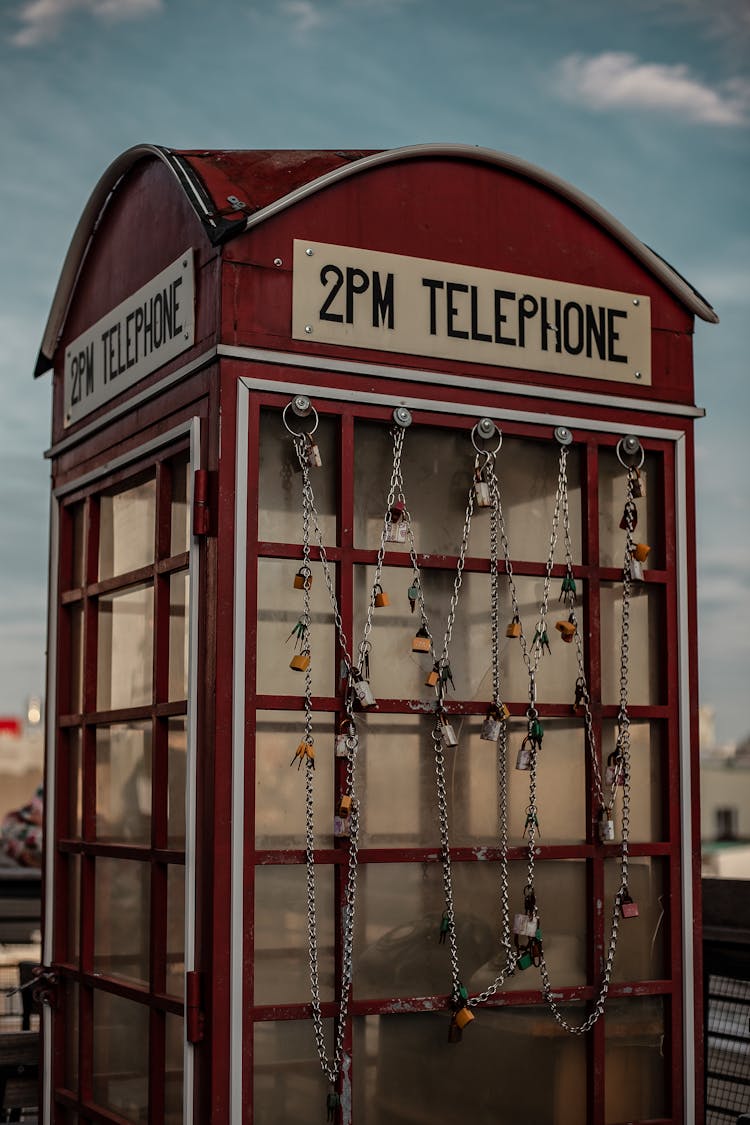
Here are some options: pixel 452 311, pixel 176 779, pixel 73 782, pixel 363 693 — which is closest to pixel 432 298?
pixel 452 311

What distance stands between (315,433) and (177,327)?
481mm

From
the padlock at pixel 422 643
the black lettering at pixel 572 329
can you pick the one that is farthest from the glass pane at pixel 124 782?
the black lettering at pixel 572 329

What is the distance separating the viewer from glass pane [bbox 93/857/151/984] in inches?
159

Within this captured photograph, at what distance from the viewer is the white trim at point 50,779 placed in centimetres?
452

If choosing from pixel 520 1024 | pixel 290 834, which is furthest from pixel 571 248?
pixel 520 1024

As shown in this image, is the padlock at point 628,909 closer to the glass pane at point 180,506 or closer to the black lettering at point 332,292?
the glass pane at point 180,506

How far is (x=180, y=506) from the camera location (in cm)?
398

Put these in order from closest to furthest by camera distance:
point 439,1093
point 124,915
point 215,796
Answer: point 215,796, point 439,1093, point 124,915

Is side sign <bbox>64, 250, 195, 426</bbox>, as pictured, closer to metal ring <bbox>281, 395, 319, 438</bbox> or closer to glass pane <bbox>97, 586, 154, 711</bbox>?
metal ring <bbox>281, 395, 319, 438</bbox>

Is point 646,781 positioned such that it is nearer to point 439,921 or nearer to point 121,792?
point 439,921

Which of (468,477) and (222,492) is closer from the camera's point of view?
(222,492)

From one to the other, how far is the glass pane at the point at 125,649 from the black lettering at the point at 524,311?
1.25 meters

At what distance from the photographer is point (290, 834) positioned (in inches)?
145

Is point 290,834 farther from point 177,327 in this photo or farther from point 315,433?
point 177,327
